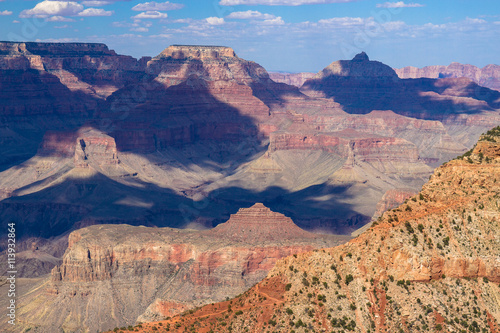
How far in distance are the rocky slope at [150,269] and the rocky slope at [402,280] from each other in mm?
57725

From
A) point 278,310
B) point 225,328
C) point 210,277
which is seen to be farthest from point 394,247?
point 210,277

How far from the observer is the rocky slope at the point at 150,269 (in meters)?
107

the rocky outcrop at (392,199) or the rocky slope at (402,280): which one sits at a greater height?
the rocky slope at (402,280)

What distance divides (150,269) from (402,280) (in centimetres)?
7512

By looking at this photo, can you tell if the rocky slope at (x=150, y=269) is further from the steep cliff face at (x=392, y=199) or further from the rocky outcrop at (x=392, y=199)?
the rocky outcrop at (x=392, y=199)

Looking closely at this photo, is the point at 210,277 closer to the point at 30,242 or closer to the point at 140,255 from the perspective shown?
the point at 140,255

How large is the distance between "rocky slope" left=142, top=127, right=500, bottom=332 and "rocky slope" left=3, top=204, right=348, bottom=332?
5772 cm

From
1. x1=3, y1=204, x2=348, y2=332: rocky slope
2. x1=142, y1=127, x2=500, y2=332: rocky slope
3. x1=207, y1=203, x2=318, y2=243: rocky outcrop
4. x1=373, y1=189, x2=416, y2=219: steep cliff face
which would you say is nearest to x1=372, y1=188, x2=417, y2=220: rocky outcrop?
x1=373, y1=189, x2=416, y2=219: steep cliff face

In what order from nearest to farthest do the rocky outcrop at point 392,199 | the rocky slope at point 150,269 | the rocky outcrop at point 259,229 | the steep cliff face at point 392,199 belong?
the rocky slope at point 150,269 < the rocky outcrop at point 259,229 < the steep cliff face at point 392,199 < the rocky outcrop at point 392,199

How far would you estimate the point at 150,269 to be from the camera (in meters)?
114

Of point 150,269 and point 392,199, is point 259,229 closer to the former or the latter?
point 150,269

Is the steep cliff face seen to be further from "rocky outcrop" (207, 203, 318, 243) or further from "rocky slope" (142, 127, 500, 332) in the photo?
"rocky slope" (142, 127, 500, 332)

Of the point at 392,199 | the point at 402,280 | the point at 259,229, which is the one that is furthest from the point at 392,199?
the point at 402,280

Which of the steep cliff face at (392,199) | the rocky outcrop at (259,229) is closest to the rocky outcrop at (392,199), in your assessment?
the steep cliff face at (392,199)
